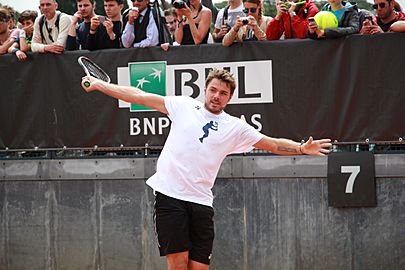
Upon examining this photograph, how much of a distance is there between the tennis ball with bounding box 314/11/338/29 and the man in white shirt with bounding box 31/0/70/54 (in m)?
3.50

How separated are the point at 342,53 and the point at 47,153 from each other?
4.31 m

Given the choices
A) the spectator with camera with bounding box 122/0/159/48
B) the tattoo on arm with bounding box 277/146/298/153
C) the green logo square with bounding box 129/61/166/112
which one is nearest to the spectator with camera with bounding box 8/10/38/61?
the spectator with camera with bounding box 122/0/159/48

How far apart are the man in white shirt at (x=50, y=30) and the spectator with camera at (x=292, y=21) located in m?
2.89

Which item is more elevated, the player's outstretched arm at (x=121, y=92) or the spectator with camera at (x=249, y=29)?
the spectator with camera at (x=249, y=29)

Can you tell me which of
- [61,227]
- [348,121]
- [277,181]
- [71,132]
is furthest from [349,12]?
[61,227]

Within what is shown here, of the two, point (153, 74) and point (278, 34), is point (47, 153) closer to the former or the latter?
point (153, 74)

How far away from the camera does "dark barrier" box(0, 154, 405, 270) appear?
10.3 meters

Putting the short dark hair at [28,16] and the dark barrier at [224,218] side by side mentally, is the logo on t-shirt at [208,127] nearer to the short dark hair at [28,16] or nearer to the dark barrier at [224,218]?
the dark barrier at [224,218]

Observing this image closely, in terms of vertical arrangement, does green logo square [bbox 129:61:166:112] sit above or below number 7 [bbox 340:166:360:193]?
Answer: above

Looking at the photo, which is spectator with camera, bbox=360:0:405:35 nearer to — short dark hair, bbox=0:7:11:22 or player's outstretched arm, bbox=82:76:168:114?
player's outstretched arm, bbox=82:76:168:114

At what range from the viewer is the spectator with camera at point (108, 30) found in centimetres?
1109

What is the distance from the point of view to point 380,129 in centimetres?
1023

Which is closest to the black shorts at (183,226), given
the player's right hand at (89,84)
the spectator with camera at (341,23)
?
the player's right hand at (89,84)

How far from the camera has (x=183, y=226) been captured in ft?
25.0
